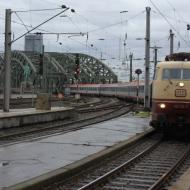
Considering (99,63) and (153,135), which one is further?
(99,63)

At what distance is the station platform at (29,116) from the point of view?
24333mm

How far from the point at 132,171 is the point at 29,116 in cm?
1486

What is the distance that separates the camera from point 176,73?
20.3m

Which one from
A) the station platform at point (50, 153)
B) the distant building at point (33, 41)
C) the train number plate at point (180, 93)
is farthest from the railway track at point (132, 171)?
the distant building at point (33, 41)

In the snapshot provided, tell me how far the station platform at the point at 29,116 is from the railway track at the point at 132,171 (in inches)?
319

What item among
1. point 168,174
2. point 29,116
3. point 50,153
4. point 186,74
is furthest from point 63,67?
point 168,174

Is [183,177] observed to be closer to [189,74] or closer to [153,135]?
[189,74]

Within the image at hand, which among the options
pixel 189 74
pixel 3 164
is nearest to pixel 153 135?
pixel 189 74

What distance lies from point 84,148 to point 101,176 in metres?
4.27

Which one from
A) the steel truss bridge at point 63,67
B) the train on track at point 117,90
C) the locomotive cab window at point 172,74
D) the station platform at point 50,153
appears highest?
the steel truss bridge at point 63,67

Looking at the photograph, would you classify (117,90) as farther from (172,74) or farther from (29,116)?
(172,74)

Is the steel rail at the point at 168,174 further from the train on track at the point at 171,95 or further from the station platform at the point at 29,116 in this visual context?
the station platform at the point at 29,116

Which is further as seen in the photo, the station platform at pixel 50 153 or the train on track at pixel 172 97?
the train on track at pixel 172 97

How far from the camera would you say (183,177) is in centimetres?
1170
